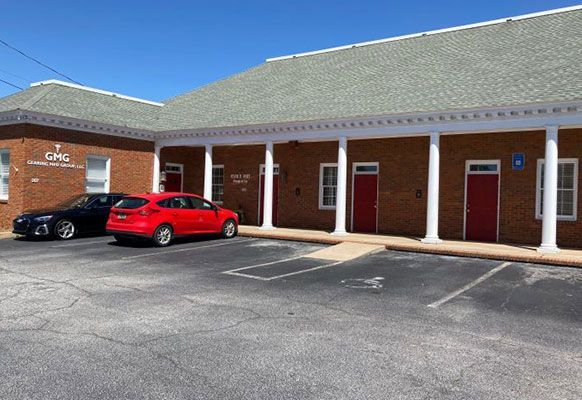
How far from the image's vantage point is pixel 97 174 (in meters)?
19.8

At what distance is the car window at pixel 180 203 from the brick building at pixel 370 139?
3601 millimetres

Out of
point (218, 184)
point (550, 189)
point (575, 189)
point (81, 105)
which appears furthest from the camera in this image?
point (218, 184)

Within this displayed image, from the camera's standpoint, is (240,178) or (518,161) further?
(240,178)

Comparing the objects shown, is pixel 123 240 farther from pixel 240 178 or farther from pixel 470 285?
pixel 470 285

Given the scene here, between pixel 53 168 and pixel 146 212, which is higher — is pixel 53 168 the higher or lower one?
the higher one

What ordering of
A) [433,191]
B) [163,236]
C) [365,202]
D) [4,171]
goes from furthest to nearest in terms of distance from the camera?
[4,171] < [365,202] < [433,191] < [163,236]

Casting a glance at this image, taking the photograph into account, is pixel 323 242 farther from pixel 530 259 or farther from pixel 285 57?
pixel 285 57

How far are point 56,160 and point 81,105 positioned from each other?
10.0 ft

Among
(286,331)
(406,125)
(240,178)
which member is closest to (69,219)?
(240,178)

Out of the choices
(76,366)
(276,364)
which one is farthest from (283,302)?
(76,366)

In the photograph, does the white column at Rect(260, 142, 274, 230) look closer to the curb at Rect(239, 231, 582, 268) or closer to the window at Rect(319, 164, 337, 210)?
the curb at Rect(239, 231, 582, 268)

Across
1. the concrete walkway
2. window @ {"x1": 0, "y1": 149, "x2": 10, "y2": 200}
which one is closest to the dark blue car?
window @ {"x1": 0, "y1": 149, "x2": 10, "y2": 200}

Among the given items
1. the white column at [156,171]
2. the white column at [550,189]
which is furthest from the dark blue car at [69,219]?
the white column at [550,189]

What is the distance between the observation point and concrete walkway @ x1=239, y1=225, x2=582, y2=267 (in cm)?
1170
